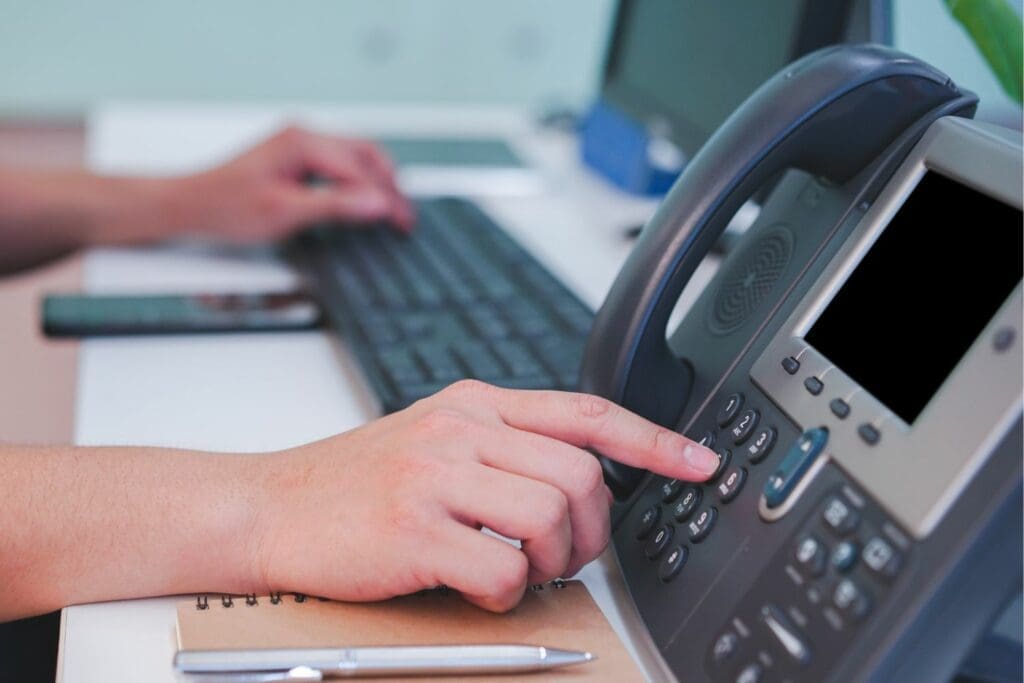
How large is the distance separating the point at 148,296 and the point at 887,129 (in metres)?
0.55

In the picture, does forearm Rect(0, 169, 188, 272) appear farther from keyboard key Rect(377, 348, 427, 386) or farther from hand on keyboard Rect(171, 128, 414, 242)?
keyboard key Rect(377, 348, 427, 386)

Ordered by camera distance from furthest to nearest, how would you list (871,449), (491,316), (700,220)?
(491,316)
(700,220)
(871,449)

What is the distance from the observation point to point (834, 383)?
1.50ft

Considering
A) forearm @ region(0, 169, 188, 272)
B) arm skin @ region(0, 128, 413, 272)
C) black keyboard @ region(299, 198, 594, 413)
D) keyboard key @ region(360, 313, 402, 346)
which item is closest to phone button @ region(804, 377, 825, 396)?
black keyboard @ region(299, 198, 594, 413)

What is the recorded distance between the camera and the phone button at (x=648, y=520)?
502 mm

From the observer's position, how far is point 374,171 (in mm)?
1048

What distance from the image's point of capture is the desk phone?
1.23ft

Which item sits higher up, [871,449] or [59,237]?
[871,449]

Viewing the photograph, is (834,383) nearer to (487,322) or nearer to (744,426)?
(744,426)

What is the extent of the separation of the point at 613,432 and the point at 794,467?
82mm

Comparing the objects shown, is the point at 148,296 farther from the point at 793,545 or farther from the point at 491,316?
the point at 793,545

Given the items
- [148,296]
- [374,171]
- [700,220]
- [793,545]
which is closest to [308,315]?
[148,296]

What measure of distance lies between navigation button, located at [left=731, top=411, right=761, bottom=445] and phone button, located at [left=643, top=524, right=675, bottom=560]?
5 centimetres

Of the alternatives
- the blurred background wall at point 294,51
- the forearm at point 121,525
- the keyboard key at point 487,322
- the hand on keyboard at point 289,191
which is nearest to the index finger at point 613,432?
the forearm at point 121,525
